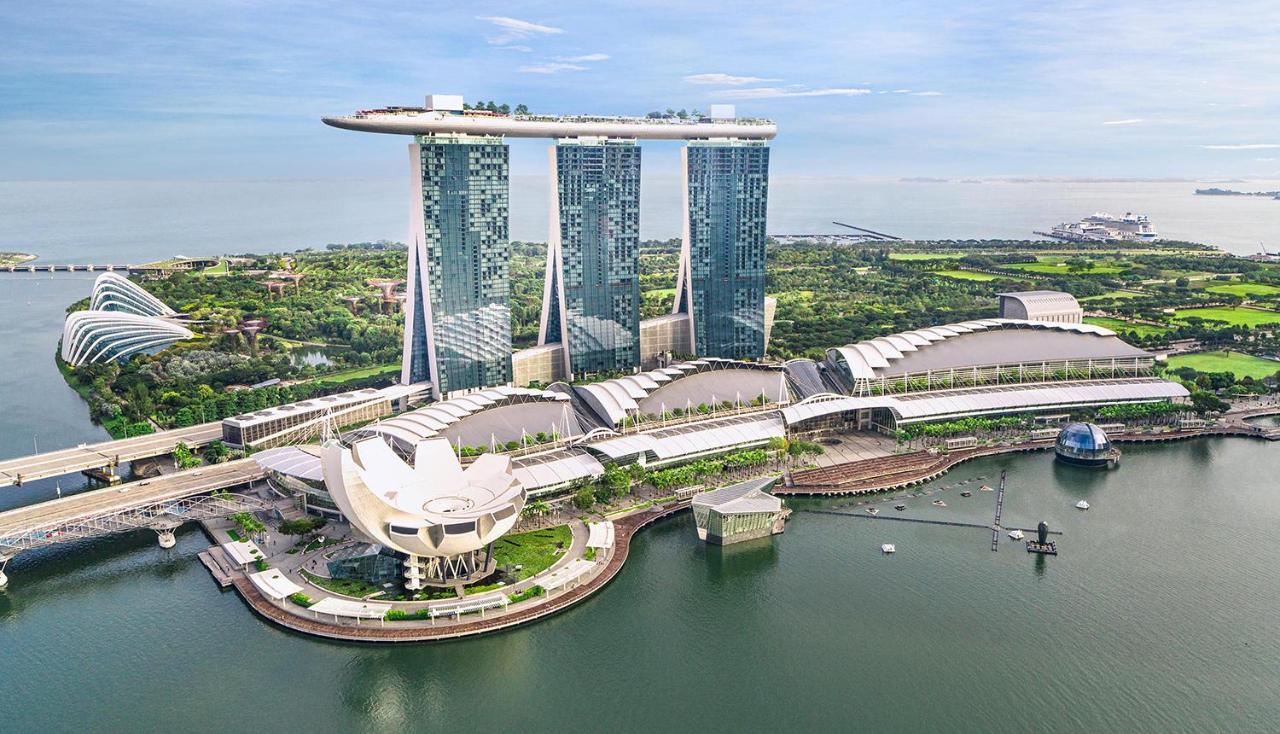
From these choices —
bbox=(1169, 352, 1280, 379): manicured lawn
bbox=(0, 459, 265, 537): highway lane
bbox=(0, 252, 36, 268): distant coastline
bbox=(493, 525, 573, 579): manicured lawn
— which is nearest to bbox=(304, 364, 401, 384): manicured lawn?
bbox=(0, 459, 265, 537): highway lane

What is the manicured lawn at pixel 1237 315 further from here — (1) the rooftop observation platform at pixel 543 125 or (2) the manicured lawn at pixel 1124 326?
(1) the rooftop observation platform at pixel 543 125

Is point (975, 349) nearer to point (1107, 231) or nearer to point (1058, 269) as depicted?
point (1058, 269)

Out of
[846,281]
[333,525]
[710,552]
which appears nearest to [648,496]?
[710,552]

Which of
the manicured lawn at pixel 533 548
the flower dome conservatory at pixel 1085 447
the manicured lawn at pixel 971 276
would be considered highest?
the manicured lawn at pixel 971 276

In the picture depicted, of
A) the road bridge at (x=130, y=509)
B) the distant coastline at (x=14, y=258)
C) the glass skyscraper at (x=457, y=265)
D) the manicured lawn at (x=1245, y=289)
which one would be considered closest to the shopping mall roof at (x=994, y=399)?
the glass skyscraper at (x=457, y=265)

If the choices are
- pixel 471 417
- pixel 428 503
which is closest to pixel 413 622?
pixel 428 503

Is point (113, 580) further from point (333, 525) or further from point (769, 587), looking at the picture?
point (769, 587)
